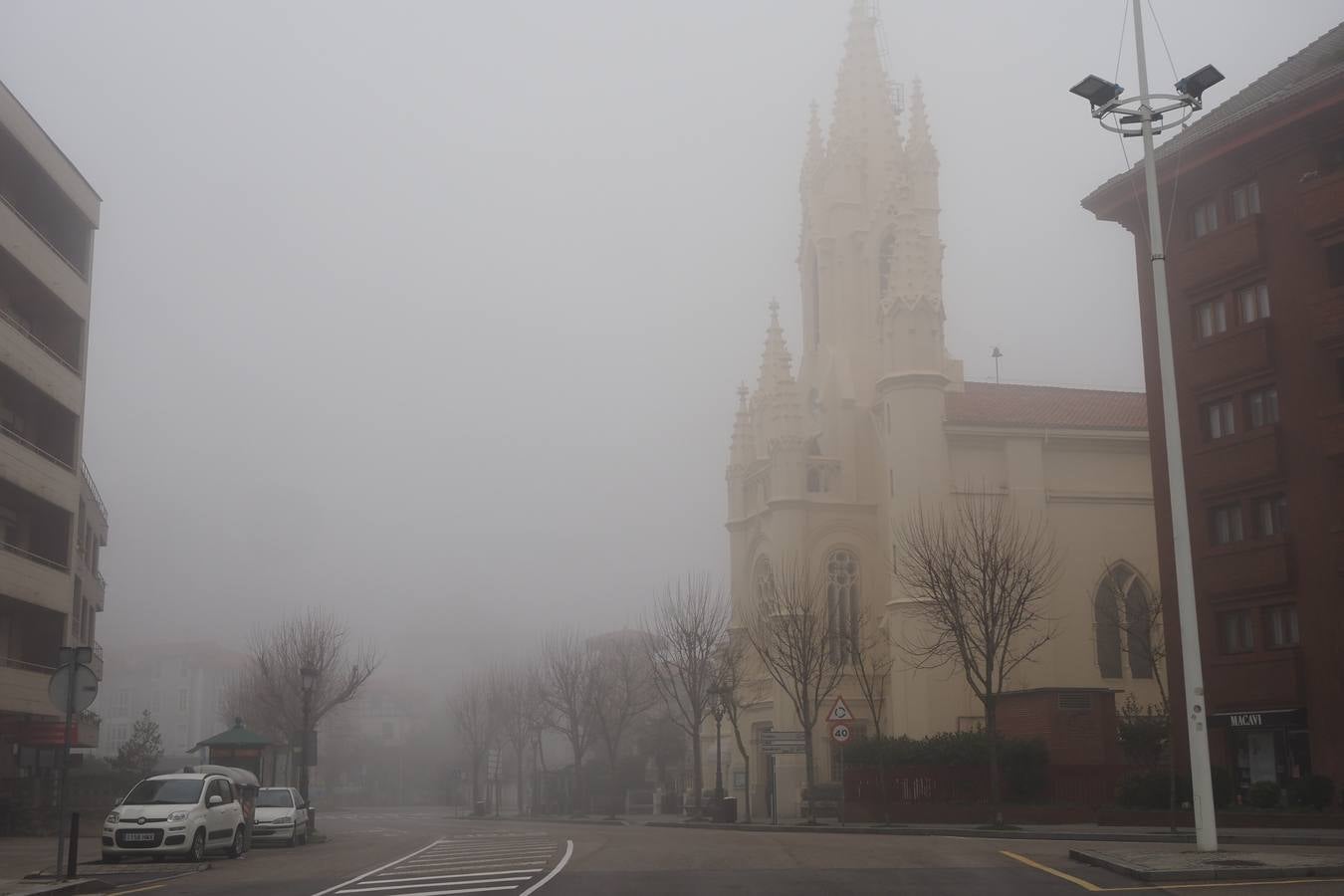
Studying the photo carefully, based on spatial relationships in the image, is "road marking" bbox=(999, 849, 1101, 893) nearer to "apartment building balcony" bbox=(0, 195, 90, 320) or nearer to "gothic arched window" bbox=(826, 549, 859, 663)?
"apartment building balcony" bbox=(0, 195, 90, 320)

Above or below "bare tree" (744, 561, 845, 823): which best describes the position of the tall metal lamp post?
below

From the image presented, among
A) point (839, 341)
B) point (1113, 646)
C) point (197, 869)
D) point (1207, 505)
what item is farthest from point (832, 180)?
point (197, 869)

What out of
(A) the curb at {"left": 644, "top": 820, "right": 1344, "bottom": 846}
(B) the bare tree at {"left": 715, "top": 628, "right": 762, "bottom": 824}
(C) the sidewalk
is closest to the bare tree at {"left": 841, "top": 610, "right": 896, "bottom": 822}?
(B) the bare tree at {"left": 715, "top": 628, "right": 762, "bottom": 824}

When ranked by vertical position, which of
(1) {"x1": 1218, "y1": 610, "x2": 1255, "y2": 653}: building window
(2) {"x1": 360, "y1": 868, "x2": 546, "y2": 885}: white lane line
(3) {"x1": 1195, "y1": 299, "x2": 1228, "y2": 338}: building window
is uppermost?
(3) {"x1": 1195, "y1": 299, "x2": 1228, "y2": 338}: building window

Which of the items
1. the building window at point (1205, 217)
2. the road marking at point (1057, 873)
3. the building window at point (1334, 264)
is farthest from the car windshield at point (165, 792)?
the building window at point (1205, 217)

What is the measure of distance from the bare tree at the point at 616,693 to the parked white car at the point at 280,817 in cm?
→ 3391

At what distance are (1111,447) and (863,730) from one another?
15.6m

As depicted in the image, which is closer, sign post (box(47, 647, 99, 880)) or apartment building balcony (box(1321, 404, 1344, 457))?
sign post (box(47, 647, 99, 880))

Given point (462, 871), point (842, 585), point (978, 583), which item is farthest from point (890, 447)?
point (462, 871)

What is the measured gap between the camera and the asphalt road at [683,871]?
52.6 feet

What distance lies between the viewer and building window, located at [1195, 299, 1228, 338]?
1428 inches

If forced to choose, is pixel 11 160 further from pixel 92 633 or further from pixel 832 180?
pixel 832 180

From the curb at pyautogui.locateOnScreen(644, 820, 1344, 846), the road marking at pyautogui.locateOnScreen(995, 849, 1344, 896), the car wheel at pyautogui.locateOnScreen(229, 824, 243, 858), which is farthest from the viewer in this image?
the car wheel at pyautogui.locateOnScreen(229, 824, 243, 858)

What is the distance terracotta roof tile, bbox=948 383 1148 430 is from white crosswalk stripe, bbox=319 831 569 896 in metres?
34.6
